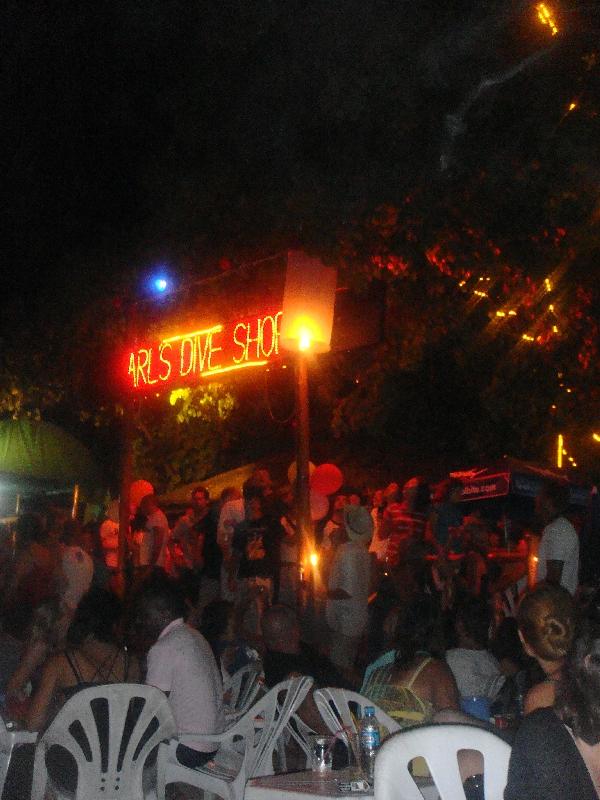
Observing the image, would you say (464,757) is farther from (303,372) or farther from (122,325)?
(122,325)

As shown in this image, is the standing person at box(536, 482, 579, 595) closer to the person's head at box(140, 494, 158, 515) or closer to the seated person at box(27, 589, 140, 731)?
the seated person at box(27, 589, 140, 731)

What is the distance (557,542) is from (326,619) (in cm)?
272

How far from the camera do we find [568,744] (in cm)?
267

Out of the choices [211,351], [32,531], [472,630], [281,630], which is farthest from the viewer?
[211,351]

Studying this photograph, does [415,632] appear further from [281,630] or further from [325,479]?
[325,479]

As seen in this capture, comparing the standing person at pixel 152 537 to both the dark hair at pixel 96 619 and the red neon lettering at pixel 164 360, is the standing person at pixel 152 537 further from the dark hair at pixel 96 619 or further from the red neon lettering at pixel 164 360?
the dark hair at pixel 96 619

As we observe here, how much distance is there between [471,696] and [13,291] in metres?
9.00

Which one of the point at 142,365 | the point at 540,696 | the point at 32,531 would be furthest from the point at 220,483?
the point at 540,696

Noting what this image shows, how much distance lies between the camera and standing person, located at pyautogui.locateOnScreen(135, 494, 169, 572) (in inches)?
450

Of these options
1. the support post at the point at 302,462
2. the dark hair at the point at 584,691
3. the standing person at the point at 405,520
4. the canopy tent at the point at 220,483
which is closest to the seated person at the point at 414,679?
the dark hair at the point at 584,691

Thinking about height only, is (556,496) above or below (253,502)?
below

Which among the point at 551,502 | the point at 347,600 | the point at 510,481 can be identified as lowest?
the point at 347,600

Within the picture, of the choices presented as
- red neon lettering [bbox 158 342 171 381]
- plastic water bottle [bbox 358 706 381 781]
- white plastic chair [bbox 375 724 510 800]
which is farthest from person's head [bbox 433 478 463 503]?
white plastic chair [bbox 375 724 510 800]

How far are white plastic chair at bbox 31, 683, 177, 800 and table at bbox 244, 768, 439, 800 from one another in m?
0.97
